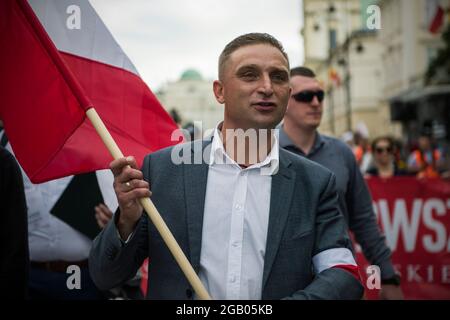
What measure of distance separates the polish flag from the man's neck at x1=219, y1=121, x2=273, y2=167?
0.54m

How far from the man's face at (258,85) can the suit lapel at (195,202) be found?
0.24 meters

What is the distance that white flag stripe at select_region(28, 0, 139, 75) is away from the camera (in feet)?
9.89

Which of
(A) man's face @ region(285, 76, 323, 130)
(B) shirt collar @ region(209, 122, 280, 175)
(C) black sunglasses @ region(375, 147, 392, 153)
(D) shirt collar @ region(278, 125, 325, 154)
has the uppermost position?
(C) black sunglasses @ region(375, 147, 392, 153)

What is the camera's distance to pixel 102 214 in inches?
154

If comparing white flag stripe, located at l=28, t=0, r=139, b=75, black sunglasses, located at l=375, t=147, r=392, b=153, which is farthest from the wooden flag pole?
black sunglasses, located at l=375, t=147, r=392, b=153

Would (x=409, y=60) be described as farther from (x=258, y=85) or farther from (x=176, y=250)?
(x=176, y=250)

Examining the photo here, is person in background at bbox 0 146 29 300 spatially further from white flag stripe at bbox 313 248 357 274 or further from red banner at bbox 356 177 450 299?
red banner at bbox 356 177 450 299

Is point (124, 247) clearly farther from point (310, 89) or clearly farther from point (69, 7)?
point (310, 89)

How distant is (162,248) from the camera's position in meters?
2.47

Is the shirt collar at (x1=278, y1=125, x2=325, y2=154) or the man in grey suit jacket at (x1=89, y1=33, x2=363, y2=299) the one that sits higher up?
the shirt collar at (x1=278, y1=125, x2=325, y2=154)

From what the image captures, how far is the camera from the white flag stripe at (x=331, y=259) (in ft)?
7.93
